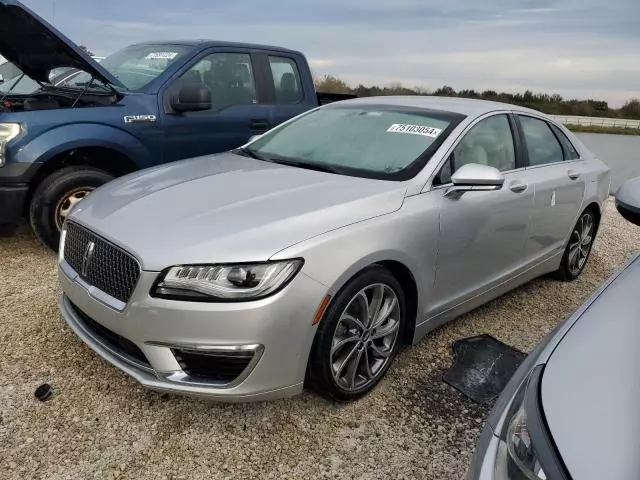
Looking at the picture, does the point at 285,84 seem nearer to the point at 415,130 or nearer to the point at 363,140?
the point at 363,140

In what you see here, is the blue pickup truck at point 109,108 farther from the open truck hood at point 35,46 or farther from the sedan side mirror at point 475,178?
the sedan side mirror at point 475,178

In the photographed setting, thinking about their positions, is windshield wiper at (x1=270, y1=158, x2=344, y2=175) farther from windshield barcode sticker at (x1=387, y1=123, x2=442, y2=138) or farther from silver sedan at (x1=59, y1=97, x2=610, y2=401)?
windshield barcode sticker at (x1=387, y1=123, x2=442, y2=138)

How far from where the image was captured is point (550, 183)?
3992 mm

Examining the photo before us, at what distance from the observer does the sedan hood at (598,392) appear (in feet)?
4.09

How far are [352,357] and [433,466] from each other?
61 centimetres

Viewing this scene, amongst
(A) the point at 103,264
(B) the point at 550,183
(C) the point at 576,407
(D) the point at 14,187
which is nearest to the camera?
(C) the point at 576,407

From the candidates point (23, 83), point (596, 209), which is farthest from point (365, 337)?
point (23, 83)

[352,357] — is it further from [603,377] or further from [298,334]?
[603,377]

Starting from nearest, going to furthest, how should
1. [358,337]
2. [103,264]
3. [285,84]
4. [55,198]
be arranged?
[103,264] → [358,337] → [55,198] → [285,84]

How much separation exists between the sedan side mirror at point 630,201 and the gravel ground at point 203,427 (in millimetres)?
1166

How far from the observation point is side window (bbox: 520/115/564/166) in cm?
402

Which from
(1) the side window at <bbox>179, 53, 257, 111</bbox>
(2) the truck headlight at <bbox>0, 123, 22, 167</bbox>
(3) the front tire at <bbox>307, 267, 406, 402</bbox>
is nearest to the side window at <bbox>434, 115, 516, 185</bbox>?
(3) the front tire at <bbox>307, 267, 406, 402</bbox>

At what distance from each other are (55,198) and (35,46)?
3.91 ft

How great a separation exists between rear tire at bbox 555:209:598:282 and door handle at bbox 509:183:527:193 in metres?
1.09
